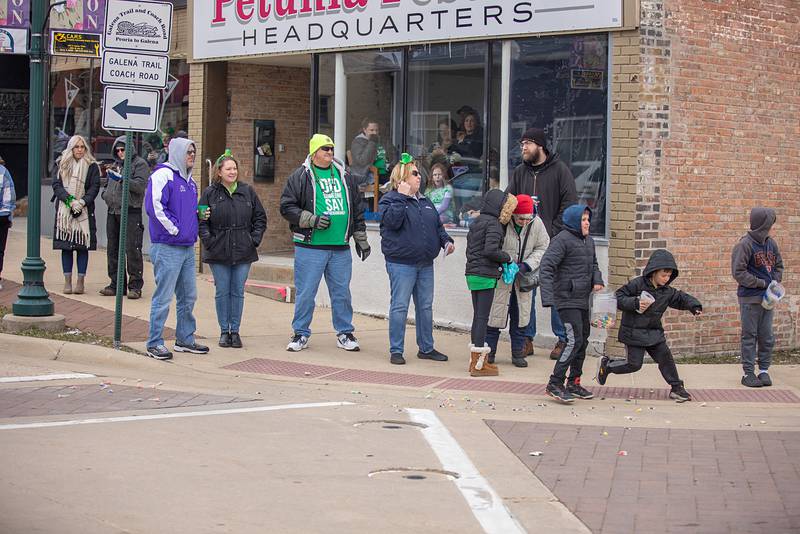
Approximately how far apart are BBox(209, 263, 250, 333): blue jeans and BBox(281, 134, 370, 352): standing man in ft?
1.78

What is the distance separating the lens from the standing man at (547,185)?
1123cm

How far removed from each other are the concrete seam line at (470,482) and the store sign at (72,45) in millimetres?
6378

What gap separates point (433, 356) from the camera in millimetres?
11242

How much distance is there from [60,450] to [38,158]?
18.1ft

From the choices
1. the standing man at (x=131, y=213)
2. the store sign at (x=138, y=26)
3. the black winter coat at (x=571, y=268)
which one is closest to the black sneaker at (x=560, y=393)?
the black winter coat at (x=571, y=268)

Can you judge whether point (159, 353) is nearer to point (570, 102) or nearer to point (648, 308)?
point (648, 308)

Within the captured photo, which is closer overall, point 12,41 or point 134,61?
point 134,61

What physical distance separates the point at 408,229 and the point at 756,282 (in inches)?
124

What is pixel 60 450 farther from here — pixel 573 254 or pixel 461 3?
pixel 461 3

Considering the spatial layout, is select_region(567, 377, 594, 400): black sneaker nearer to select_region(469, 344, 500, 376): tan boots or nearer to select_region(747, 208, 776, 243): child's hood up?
select_region(469, 344, 500, 376): tan boots

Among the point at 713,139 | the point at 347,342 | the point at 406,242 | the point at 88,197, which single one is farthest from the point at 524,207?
the point at 88,197

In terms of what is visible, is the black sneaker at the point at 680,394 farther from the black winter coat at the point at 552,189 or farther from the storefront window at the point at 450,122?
the storefront window at the point at 450,122

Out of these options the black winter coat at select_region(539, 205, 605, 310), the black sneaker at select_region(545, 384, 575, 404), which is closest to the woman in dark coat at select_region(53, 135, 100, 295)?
the black winter coat at select_region(539, 205, 605, 310)

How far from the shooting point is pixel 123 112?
10.7 meters
